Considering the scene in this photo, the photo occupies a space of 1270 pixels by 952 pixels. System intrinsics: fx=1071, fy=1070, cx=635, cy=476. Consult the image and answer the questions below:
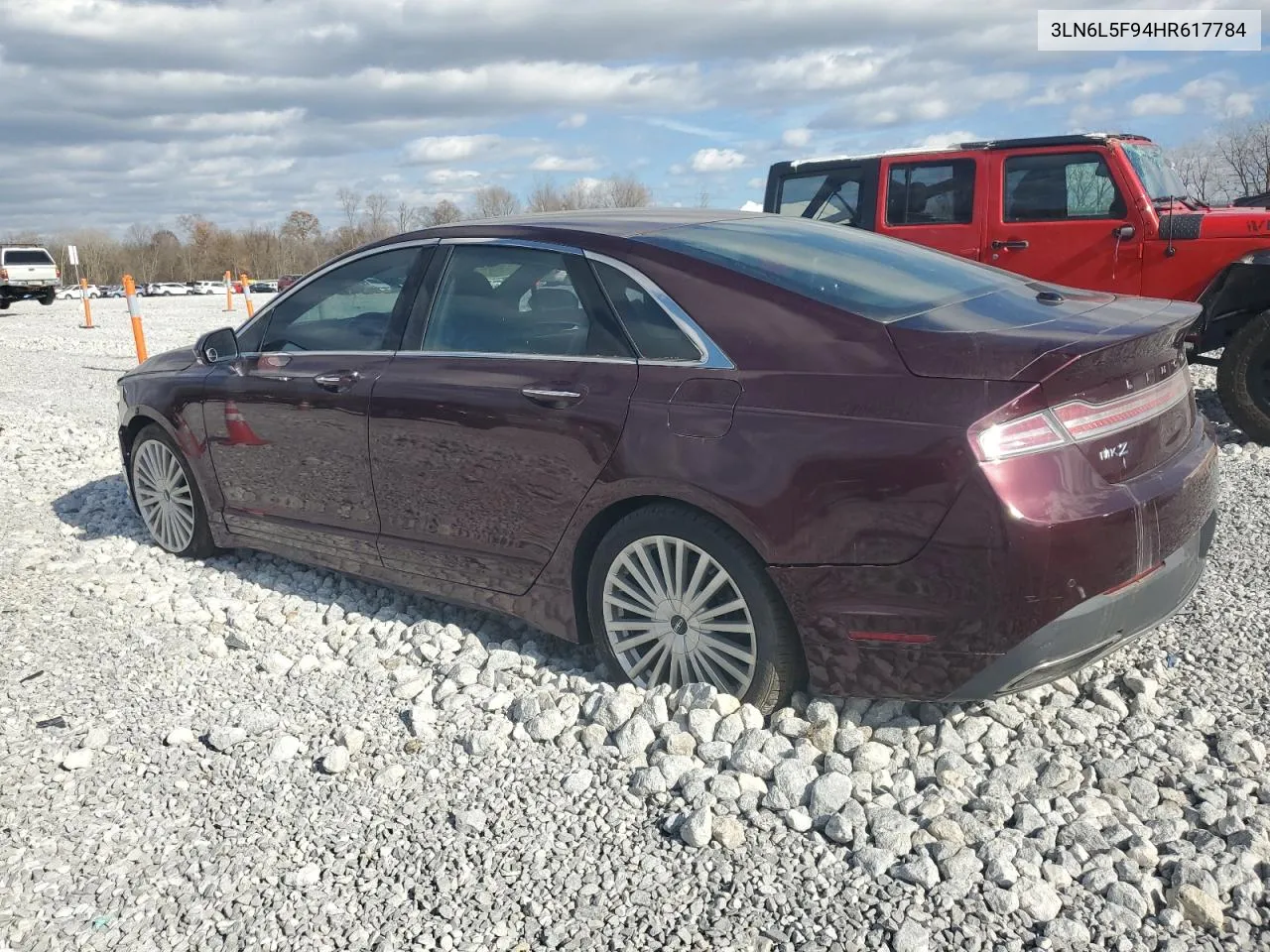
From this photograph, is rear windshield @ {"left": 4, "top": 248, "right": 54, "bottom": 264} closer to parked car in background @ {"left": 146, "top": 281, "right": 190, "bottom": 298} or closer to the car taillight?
the car taillight

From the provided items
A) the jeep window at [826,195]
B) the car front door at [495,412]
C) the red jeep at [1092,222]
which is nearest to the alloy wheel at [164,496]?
the car front door at [495,412]

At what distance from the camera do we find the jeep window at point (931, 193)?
27.1 ft

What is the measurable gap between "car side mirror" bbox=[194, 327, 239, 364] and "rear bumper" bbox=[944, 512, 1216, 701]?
363cm

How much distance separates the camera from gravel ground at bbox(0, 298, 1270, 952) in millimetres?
2523

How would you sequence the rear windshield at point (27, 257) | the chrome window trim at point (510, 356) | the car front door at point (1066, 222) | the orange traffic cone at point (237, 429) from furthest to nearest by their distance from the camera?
the rear windshield at point (27, 257), the car front door at point (1066, 222), the orange traffic cone at point (237, 429), the chrome window trim at point (510, 356)

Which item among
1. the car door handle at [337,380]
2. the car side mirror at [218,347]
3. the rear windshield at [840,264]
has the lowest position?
the car door handle at [337,380]

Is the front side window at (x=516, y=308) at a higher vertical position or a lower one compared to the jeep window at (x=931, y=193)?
lower

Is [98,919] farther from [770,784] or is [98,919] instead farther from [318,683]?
[770,784]

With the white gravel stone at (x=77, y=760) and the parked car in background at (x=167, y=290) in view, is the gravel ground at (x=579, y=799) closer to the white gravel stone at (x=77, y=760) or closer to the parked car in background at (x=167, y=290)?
the white gravel stone at (x=77, y=760)

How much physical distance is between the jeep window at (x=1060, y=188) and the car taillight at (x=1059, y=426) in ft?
17.4

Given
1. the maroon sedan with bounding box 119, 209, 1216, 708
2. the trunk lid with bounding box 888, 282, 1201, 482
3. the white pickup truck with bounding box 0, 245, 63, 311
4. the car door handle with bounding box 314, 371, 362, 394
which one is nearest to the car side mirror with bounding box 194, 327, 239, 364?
the maroon sedan with bounding box 119, 209, 1216, 708

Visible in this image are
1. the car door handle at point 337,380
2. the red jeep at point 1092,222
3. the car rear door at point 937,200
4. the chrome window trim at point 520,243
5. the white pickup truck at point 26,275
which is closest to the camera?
the chrome window trim at point 520,243

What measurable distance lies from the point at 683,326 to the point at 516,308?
79 centimetres

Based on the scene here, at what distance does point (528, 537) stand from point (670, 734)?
89 cm
